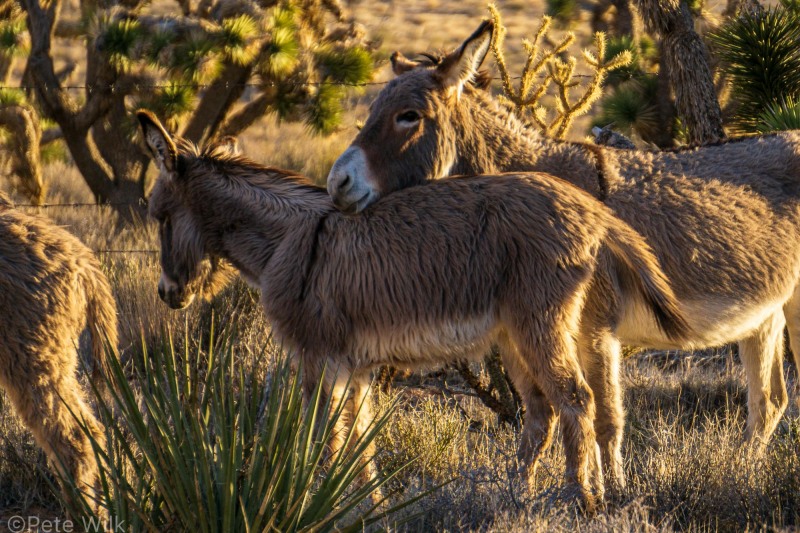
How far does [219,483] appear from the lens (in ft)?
12.2

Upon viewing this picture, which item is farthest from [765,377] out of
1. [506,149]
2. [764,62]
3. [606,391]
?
[764,62]

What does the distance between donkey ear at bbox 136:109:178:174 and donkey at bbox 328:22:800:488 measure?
950 mm

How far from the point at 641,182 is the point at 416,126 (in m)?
1.34

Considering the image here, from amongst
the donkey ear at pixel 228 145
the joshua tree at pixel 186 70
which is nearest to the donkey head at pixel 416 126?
the donkey ear at pixel 228 145

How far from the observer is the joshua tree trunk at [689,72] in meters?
8.91

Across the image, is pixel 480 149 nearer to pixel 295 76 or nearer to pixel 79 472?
pixel 79 472

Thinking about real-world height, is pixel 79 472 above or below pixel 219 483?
below

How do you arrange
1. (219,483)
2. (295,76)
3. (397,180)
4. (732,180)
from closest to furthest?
(219,483), (397,180), (732,180), (295,76)

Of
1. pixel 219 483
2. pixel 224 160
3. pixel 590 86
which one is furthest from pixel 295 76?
pixel 219 483

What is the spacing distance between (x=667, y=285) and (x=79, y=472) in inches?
125

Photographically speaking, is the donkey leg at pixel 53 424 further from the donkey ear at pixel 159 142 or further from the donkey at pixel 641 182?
the donkey at pixel 641 182

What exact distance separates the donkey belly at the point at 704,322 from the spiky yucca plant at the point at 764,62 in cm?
418

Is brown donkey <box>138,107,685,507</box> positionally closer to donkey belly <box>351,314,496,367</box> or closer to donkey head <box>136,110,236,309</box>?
donkey belly <box>351,314,496,367</box>

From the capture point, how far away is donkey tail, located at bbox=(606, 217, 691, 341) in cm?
485
